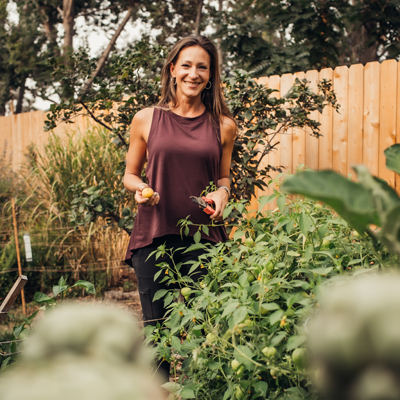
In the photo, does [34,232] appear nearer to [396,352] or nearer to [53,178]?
→ [53,178]

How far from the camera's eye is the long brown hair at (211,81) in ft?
6.56

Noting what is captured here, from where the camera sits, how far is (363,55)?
26.6ft

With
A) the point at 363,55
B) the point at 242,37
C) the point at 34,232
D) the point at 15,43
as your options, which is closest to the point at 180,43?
the point at 34,232

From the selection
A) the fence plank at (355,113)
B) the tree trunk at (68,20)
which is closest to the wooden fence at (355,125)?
the fence plank at (355,113)

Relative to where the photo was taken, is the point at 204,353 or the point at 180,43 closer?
the point at 204,353

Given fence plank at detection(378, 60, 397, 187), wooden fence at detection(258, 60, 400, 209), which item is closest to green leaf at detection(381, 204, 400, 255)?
wooden fence at detection(258, 60, 400, 209)

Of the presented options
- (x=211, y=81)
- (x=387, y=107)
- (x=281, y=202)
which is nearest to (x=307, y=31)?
(x=387, y=107)

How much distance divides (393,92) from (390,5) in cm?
263

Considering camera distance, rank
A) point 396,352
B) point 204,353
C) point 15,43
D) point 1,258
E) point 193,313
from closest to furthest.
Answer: point 396,352
point 204,353
point 193,313
point 1,258
point 15,43

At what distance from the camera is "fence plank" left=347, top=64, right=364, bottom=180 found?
443 cm

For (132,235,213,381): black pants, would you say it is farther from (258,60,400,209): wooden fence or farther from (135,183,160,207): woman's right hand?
(258,60,400,209): wooden fence

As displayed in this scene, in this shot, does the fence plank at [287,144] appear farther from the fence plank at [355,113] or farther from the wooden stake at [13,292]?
the wooden stake at [13,292]

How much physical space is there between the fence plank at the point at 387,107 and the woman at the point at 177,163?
2.84 meters

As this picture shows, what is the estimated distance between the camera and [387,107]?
427cm
